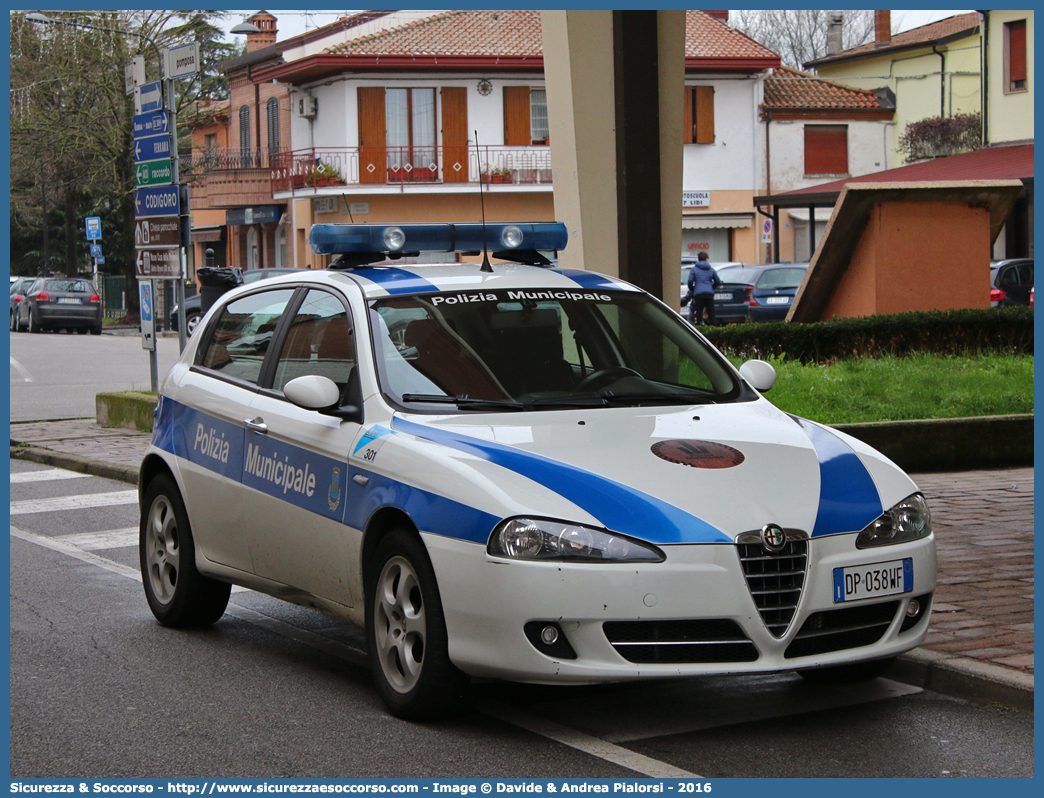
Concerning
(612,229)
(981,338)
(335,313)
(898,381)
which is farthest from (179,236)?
(335,313)

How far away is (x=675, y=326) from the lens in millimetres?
6656

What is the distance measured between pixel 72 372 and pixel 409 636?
22.4 meters

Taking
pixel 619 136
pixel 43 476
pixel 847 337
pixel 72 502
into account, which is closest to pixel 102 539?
pixel 72 502

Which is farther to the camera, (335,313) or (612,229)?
(612,229)

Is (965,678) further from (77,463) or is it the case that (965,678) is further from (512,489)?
(77,463)

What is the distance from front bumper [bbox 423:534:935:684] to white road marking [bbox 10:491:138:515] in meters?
7.07

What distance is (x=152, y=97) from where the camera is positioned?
16016mm

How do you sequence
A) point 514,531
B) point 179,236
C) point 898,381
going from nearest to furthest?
point 514,531 → point 898,381 → point 179,236

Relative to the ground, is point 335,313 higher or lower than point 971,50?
lower

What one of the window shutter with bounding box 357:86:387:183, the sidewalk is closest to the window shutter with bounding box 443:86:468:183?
the window shutter with bounding box 357:86:387:183

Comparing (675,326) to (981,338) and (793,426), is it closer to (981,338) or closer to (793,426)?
(793,426)

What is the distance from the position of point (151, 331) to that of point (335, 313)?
10.8 m

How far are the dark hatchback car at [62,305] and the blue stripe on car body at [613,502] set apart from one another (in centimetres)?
4185

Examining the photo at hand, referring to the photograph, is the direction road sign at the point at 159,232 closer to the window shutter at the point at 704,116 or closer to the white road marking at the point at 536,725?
the white road marking at the point at 536,725
